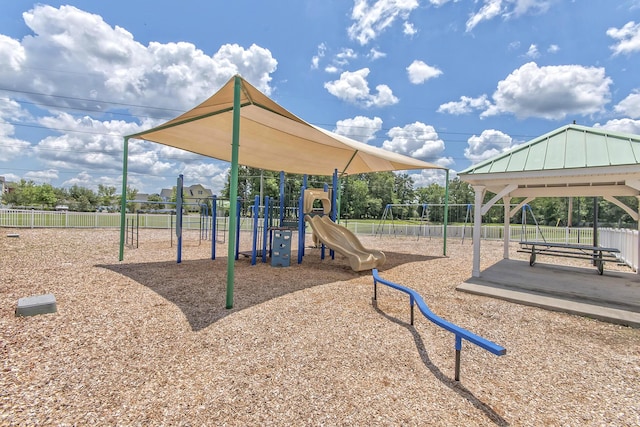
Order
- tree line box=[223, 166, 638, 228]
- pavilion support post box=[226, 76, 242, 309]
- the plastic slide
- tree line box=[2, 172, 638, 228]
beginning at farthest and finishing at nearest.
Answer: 1. tree line box=[2, 172, 638, 228]
2. tree line box=[223, 166, 638, 228]
3. the plastic slide
4. pavilion support post box=[226, 76, 242, 309]

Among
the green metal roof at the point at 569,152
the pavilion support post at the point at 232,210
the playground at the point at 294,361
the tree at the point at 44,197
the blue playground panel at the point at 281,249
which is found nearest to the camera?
the playground at the point at 294,361

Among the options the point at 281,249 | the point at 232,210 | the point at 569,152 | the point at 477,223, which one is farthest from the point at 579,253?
the point at 232,210

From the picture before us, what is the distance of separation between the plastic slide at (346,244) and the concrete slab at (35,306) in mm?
5264

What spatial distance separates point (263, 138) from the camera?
27.8 feet

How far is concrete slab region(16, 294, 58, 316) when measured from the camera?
371 cm

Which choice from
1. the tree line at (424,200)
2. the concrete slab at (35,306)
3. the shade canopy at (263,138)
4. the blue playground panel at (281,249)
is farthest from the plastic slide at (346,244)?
the tree line at (424,200)

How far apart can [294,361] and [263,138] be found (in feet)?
22.1

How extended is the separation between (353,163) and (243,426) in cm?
1055

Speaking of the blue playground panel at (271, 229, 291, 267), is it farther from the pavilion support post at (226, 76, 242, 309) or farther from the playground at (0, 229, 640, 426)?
the pavilion support post at (226, 76, 242, 309)

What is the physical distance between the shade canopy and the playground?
3.41 m

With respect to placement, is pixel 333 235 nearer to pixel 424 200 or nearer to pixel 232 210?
pixel 232 210

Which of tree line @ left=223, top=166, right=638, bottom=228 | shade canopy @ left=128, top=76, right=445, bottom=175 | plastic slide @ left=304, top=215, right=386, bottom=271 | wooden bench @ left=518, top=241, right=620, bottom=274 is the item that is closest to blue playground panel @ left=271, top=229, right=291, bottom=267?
plastic slide @ left=304, top=215, right=386, bottom=271

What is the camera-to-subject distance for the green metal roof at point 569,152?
5398mm

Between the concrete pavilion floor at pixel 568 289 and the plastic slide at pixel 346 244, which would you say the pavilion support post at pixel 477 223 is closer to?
the concrete pavilion floor at pixel 568 289
